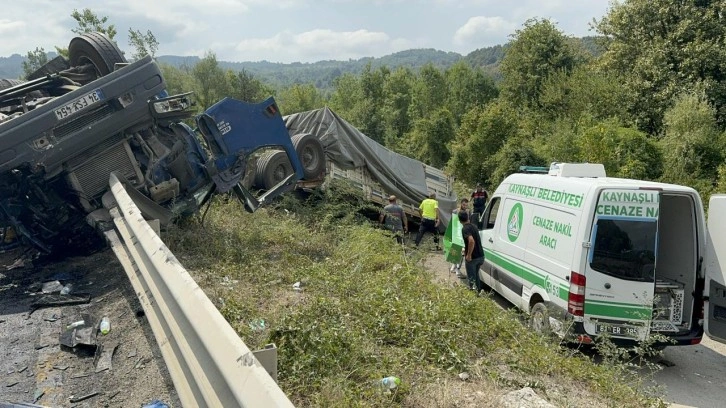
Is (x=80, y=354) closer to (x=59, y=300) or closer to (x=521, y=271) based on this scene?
(x=59, y=300)

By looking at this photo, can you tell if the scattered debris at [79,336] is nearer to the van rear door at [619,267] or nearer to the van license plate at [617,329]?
the van rear door at [619,267]

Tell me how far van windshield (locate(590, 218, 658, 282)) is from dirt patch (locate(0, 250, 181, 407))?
4429 millimetres

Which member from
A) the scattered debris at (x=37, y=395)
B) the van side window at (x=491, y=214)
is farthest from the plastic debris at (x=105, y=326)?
the van side window at (x=491, y=214)

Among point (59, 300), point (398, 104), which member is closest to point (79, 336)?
point (59, 300)

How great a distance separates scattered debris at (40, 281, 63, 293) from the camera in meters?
4.52

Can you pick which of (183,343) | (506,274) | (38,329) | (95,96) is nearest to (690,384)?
(506,274)

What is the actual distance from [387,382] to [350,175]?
999 cm

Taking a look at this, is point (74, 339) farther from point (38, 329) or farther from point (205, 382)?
point (205, 382)

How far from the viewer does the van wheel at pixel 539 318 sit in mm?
5666

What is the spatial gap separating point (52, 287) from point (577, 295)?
5096mm

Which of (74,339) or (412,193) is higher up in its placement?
(74,339)

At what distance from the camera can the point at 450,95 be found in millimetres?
48344

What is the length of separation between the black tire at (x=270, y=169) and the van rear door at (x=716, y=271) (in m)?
6.89

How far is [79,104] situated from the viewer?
4.85m
